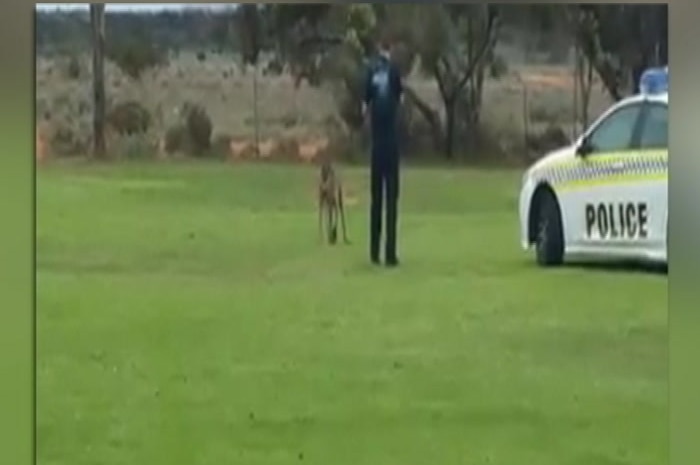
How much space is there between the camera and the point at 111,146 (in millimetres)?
3297

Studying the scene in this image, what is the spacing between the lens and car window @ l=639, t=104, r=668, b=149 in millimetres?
3328

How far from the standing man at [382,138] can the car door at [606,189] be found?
Answer: 0.42 m

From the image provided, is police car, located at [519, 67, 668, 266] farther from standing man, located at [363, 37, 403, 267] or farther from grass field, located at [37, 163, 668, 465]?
standing man, located at [363, 37, 403, 267]

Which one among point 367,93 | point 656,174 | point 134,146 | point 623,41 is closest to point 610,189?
point 656,174

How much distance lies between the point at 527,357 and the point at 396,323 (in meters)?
0.33

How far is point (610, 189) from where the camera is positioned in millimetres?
3363

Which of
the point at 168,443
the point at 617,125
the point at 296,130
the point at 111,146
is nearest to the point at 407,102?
the point at 296,130

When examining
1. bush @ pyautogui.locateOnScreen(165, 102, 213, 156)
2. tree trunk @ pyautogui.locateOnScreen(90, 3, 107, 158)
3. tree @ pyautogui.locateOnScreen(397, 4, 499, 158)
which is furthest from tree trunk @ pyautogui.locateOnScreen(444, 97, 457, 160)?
tree trunk @ pyautogui.locateOnScreen(90, 3, 107, 158)

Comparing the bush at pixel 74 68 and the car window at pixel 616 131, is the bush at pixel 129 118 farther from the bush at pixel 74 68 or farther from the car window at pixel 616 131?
the car window at pixel 616 131

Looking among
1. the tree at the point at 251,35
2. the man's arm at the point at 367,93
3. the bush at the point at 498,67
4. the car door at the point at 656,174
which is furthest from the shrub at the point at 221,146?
the car door at the point at 656,174

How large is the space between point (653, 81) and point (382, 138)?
0.67 m

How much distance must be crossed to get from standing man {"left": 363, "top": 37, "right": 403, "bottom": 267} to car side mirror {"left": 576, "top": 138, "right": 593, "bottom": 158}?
0.45m

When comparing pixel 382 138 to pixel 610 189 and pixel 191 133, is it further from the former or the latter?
pixel 610 189

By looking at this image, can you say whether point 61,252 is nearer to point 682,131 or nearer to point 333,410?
point 333,410
